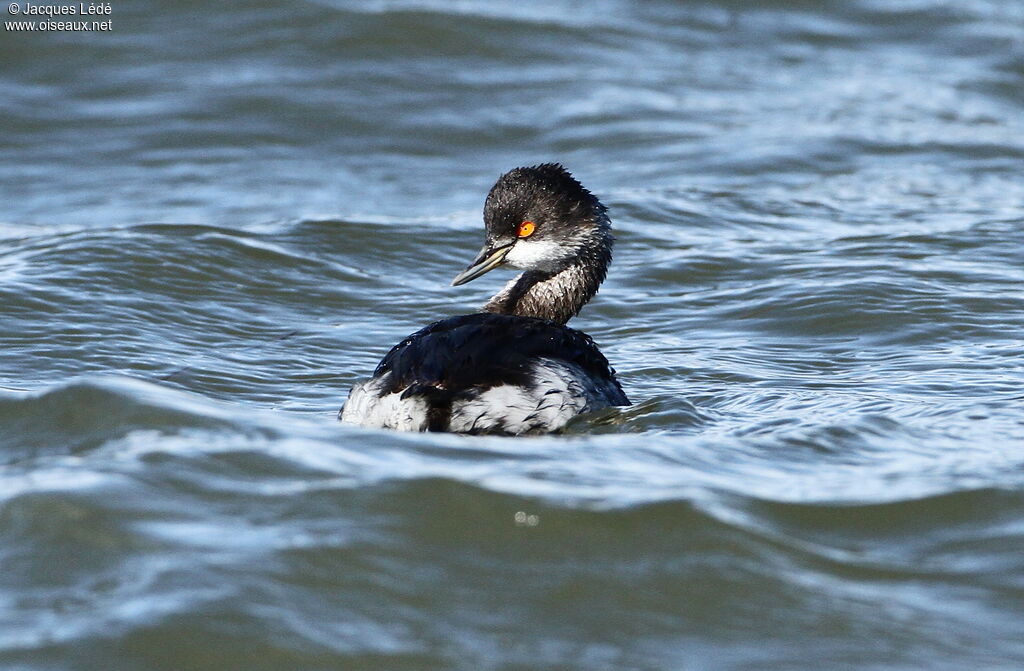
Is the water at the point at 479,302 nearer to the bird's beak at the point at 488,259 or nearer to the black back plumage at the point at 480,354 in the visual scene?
the black back plumage at the point at 480,354

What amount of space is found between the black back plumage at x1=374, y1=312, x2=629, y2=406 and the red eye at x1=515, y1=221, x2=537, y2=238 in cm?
84

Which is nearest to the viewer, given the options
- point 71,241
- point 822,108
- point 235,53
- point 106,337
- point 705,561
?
point 705,561

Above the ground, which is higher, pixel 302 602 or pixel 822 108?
pixel 822 108

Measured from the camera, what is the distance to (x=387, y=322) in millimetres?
7285

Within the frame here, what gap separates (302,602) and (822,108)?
28.7ft

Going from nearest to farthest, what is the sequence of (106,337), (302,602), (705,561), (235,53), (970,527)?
(302,602)
(705,561)
(970,527)
(106,337)
(235,53)

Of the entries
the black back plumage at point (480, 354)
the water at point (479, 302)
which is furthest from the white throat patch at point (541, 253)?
the black back plumage at point (480, 354)

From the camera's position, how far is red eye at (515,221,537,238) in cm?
604

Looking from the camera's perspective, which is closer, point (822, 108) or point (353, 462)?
point (353, 462)

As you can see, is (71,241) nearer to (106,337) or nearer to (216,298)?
(216,298)

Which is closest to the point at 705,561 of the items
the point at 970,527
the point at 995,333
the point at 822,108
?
the point at 970,527

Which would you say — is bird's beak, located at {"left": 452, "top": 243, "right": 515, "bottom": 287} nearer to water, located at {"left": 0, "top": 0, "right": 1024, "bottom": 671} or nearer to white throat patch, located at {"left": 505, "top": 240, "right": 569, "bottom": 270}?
white throat patch, located at {"left": 505, "top": 240, "right": 569, "bottom": 270}

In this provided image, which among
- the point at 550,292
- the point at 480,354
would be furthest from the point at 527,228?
the point at 480,354

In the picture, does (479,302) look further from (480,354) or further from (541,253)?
(480,354)
